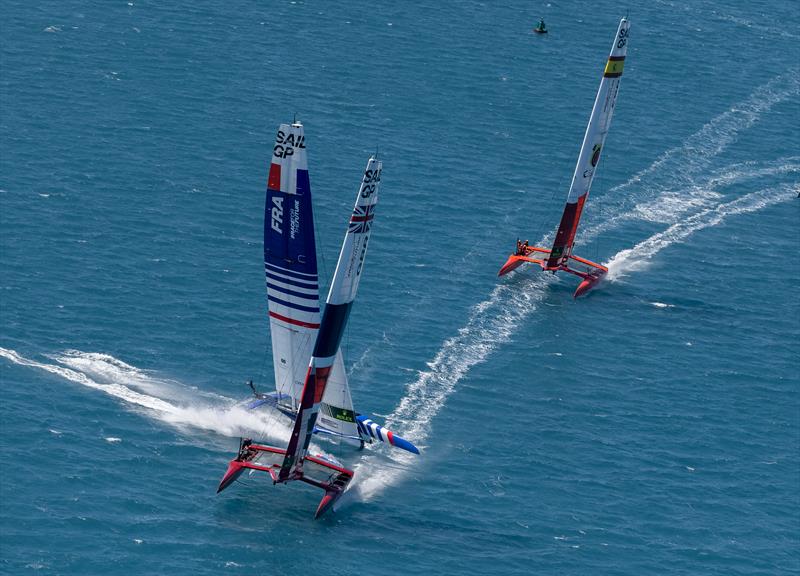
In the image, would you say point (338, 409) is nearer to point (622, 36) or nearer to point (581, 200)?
point (581, 200)

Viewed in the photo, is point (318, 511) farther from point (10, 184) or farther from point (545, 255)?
point (10, 184)

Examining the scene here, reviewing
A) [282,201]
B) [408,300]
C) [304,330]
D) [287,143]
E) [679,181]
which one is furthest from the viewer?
[679,181]

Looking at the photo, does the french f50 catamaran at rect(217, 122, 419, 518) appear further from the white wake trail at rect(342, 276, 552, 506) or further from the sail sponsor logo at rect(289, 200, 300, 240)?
the white wake trail at rect(342, 276, 552, 506)

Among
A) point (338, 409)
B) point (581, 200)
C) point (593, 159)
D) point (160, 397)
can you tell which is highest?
point (593, 159)

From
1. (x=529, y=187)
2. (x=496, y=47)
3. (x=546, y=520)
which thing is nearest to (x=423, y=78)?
(x=496, y=47)

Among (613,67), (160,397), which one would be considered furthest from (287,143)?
(613,67)

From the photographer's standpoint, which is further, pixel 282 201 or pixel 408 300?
pixel 408 300

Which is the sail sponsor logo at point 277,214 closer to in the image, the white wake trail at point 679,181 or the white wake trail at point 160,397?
the white wake trail at point 160,397
